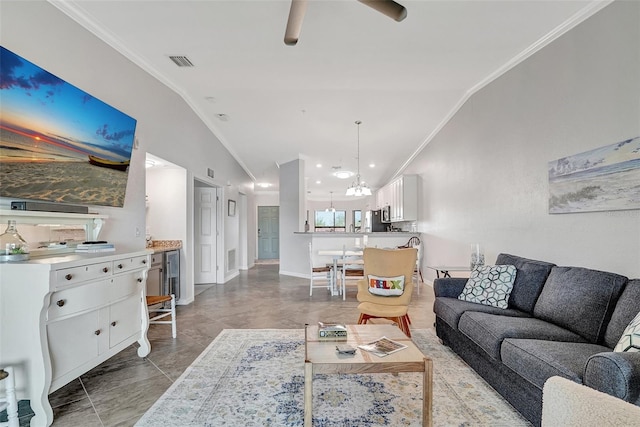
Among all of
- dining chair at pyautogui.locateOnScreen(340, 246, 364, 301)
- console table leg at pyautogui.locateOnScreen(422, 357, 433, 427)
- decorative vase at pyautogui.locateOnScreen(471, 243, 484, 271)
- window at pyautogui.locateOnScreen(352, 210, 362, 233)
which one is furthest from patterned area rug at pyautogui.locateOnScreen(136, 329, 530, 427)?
window at pyautogui.locateOnScreen(352, 210, 362, 233)

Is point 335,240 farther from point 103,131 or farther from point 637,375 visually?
point 637,375

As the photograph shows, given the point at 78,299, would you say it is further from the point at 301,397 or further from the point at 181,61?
the point at 181,61

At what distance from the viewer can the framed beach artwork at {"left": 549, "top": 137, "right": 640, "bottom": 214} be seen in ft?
7.43

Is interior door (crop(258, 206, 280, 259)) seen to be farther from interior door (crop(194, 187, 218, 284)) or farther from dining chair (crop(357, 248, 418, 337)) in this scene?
dining chair (crop(357, 248, 418, 337))

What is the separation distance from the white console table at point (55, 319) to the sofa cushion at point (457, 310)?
2806 millimetres

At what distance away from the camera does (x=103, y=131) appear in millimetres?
2783

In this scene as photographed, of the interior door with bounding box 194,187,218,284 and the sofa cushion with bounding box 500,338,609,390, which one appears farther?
the interior door with bounding box 194,187,218,284

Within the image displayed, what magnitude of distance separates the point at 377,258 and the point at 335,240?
3.20 m

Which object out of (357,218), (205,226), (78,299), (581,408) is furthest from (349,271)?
(357,218)

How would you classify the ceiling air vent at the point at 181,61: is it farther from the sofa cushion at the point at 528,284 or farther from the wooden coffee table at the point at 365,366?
the sofa cushion at the point at 528,284

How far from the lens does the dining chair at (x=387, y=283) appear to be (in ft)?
10.4

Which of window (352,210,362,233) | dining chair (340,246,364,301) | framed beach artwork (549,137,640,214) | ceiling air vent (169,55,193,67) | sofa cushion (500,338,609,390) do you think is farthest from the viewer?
window (352,210,362,233)

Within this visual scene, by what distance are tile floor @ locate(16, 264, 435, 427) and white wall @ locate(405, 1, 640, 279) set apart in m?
1.55

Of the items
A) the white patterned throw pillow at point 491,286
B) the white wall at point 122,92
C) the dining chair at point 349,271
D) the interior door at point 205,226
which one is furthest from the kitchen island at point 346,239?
the white patterned throw pillow at point 491,286
